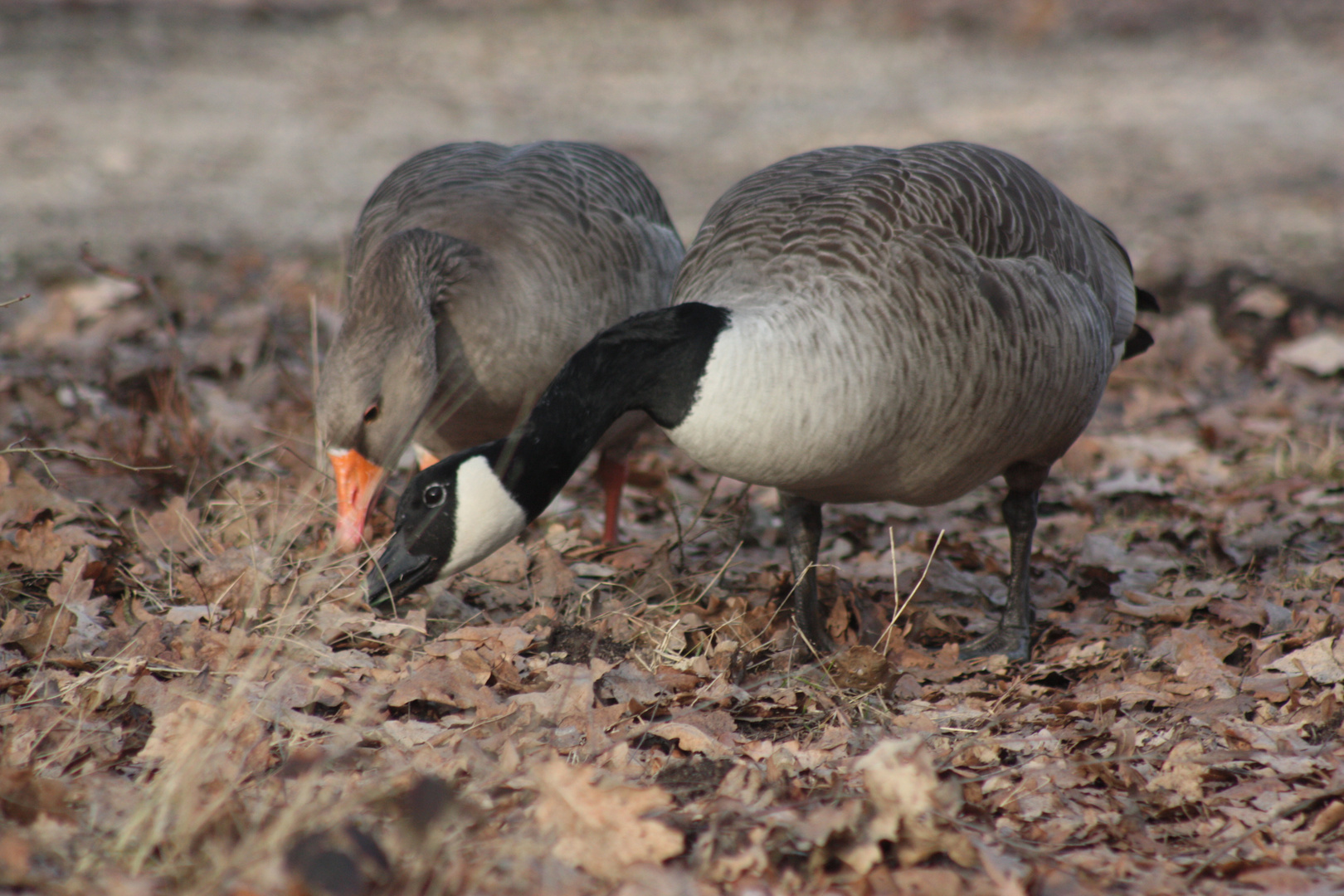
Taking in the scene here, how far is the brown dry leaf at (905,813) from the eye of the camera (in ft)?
8.80

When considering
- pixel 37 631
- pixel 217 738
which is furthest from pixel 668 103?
pixel 217 738

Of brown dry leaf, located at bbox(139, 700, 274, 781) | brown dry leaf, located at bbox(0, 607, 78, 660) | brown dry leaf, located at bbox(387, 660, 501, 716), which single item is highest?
brown dry leaf, located at bbox(139, 700, 274, 781)

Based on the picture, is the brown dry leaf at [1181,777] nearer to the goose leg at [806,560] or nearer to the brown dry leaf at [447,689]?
the goose leg at [806,560]

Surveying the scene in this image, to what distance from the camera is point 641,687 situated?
12.7 feet

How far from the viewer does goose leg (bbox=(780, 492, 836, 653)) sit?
4.52 metres

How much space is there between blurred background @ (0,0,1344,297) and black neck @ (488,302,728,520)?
6988mm

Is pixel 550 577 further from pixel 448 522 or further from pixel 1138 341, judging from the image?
pixel 1138 341

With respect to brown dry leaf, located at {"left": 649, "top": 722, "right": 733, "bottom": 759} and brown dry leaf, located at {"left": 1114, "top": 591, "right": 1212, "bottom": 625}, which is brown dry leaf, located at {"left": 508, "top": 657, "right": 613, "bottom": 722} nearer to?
brown dry leaf, located at {"left": 649, "top": 722, "right": 733, "bottom": 759}

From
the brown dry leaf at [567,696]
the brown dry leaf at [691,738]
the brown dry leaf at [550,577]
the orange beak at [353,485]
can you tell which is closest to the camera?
the brown dry leaf at [691,738]

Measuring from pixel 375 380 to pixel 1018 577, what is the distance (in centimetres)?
266

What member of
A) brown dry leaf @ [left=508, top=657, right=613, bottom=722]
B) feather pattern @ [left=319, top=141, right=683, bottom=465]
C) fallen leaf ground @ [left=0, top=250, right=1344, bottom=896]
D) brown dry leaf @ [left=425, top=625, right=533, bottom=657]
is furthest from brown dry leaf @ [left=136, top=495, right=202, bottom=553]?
brown dry leaf @ [left=508, top=657, right=613, bottom=722]

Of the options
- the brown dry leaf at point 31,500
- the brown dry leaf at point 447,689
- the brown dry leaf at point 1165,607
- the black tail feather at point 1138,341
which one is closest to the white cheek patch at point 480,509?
the brown dry leaf at point 447,689

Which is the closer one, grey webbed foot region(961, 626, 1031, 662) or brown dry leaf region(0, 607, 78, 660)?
brown dry leaf region(0, 607, 78, 660)

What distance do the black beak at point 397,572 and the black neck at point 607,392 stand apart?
363 millimetres
